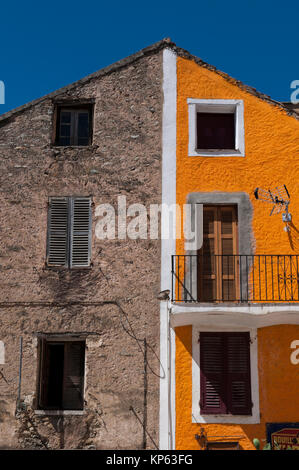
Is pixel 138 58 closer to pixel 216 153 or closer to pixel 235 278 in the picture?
pixel 216 153

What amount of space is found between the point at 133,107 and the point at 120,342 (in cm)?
502

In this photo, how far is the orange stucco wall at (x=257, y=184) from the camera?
43.4 feet

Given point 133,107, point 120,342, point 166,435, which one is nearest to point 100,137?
point 133,107

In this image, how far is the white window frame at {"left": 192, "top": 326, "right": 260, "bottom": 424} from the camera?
13.2 m

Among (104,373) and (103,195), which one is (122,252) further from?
(104,373)

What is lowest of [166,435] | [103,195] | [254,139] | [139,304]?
[166,435]

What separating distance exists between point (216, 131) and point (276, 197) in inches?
80.1

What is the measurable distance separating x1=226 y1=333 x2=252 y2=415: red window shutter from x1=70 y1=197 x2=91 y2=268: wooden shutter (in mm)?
3304

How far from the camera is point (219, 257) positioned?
14234mm

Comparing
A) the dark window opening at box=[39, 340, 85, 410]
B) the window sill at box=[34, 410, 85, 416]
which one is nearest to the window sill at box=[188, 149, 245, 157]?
the dark window opening at box=[39, 340, 85, 410]

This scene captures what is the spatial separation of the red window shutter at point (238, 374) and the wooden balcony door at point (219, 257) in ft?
2.81

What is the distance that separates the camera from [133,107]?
15.2 meters

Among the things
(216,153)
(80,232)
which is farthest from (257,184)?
(80,232)

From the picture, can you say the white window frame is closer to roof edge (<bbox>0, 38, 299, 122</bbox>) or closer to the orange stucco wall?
the orange stucco wall
